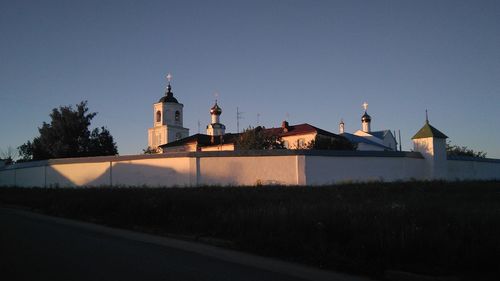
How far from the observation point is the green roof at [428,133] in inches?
1282

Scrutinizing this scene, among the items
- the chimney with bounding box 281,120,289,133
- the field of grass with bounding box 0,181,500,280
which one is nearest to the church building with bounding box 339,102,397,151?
the chimney with bounding box 281,120,289,133

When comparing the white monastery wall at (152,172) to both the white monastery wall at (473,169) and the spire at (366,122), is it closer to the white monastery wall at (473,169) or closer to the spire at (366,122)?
the white monastery wall at (473,169)

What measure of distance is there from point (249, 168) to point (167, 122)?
46444mm

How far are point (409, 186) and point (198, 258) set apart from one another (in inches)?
786

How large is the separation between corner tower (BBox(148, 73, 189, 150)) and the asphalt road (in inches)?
2408

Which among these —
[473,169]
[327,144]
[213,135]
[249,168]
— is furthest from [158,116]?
[473,169]

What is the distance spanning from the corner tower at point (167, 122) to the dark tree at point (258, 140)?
2310 centimetres

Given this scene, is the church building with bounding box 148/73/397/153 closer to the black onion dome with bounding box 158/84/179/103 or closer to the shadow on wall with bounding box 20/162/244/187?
the black onion dome with bounding box 158/84/179/103

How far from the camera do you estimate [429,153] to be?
3266 centimetres

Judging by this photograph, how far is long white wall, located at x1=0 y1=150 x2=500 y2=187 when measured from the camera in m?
28.4

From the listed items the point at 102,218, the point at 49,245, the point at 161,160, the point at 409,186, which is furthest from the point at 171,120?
the point at 49,245

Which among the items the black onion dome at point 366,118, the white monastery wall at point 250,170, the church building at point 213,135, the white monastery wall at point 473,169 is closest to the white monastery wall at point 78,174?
the white monastery wall at point 250,170

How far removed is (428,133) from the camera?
32.7m

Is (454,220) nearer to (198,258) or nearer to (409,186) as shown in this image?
(198,258)
